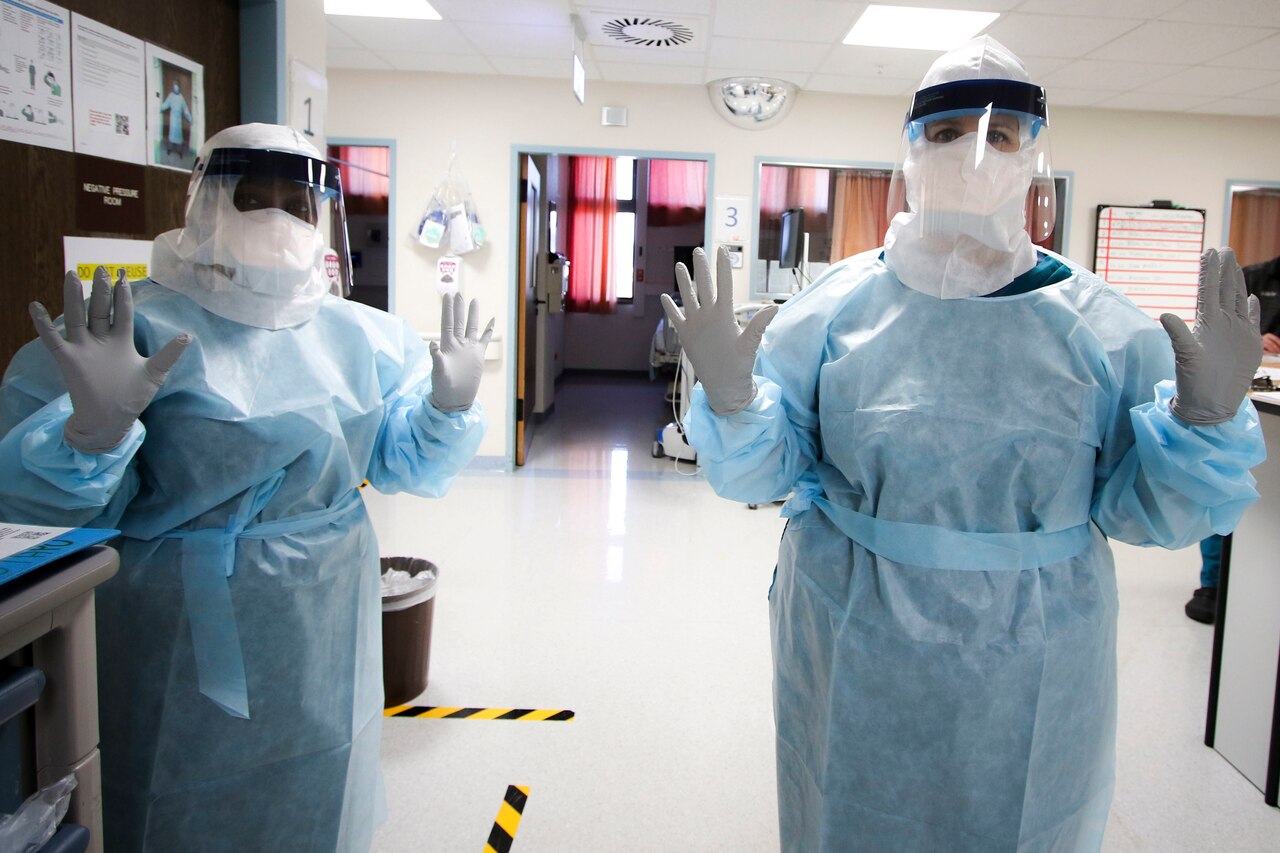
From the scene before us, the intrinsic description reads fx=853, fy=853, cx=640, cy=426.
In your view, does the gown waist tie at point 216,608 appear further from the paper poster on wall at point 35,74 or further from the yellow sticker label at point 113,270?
the paper poster on wall at point 35,74

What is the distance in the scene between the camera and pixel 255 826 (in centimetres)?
126

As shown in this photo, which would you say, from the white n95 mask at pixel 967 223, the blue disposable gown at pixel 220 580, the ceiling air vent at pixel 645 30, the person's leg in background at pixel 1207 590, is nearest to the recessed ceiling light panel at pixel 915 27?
the ceiling air vent at pixel 645 30

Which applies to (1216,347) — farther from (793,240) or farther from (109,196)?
(793,240)

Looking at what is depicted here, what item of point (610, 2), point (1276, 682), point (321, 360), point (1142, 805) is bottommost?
point (1142, 805)

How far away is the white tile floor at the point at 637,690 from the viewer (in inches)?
74.7

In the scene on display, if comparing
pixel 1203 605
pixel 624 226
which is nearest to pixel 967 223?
pixel 1203 605

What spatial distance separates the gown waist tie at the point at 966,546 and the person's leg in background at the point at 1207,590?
240 centimetres

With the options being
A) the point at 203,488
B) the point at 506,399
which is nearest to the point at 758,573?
the point at 506,399

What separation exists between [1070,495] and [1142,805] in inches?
51.4

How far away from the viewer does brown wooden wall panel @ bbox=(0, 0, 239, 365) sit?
1.56m

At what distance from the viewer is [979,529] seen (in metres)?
1.15

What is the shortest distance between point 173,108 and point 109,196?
0.30m

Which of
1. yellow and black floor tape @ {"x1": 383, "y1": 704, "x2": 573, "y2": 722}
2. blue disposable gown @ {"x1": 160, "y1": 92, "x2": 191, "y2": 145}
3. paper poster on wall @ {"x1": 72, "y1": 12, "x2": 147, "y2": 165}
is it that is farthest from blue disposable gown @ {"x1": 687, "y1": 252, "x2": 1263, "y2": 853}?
blue disposable gown @ {"x1": 160, "y1": 92, "x2": 191, "y2": 145}

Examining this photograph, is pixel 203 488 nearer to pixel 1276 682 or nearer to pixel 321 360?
pixel 321 360
